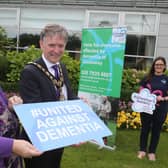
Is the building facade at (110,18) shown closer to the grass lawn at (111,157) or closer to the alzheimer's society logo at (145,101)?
the grass lawn at (111,157)

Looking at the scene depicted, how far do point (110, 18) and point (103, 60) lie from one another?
8309 mm

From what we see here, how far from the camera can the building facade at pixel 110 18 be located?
1405 centimetres

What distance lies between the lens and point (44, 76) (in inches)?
116

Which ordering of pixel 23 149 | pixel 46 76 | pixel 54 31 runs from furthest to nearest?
pixel 46 76 → pixel 54 31 → pixel 23 149

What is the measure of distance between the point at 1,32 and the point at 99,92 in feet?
17.4

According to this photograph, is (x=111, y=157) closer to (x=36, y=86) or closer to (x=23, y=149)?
(x=36, y=86)

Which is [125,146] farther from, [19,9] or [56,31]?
[19,9]

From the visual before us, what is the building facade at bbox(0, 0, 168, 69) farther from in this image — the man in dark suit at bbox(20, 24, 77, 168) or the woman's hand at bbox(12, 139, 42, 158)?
the woman's hand at bbox(12, 139, 42, 158)

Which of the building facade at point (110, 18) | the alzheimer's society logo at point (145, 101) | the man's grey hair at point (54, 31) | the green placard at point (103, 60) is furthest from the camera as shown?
the building facade at point (110, 18)

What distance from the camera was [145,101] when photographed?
615 cm

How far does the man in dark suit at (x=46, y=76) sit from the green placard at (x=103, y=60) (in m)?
3.39

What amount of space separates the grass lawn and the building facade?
746cm

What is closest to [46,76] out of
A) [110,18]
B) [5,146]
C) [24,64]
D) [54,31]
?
[54,31]

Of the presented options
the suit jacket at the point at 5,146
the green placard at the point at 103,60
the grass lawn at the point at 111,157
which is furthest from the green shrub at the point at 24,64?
the suit jacket at the point at 5,146
